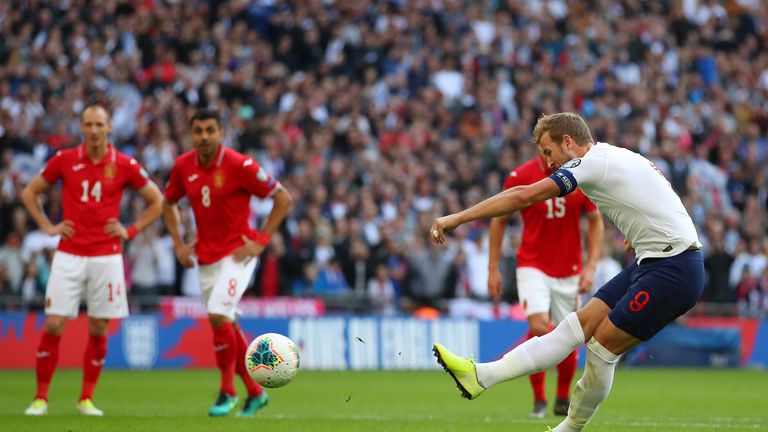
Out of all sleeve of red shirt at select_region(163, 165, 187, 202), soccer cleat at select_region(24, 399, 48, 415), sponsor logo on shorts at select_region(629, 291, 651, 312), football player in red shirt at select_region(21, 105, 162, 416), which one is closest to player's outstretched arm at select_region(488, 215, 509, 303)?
sleeve of red shirt at select_region(163, 165, 187, 202)

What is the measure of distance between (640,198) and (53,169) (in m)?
6.54

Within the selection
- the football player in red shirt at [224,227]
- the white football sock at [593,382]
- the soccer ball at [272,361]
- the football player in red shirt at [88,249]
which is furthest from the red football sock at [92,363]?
the white football sock at [593,382]

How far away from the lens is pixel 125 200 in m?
21.3

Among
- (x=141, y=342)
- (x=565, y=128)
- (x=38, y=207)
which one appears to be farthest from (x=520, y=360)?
(x=141, y=342)

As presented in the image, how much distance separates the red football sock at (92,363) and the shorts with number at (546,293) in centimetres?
430

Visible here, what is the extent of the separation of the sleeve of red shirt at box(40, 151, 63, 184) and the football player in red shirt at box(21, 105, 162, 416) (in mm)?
10

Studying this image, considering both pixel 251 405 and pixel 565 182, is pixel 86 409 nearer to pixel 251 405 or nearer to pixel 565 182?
pixel 251 405

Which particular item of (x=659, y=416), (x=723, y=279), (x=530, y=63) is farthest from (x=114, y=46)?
(x=659, y=416)

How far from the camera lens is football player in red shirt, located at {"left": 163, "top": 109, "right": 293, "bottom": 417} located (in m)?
11.7

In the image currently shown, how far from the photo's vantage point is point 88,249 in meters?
12.1

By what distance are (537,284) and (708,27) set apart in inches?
854

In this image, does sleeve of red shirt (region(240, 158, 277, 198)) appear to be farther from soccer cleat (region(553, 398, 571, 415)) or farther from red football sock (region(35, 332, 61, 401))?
soccer cleat (region(553, 398, 571, 415))

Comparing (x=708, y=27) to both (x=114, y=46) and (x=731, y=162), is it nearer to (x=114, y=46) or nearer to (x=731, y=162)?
(x=731, y=162)

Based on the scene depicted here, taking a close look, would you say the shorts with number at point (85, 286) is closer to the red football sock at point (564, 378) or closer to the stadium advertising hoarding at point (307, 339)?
the red football sock at point (564, 378)
